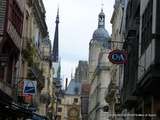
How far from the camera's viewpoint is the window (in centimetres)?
3091

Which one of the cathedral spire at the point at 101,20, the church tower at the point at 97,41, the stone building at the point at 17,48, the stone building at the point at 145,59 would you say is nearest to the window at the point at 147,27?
the stone building at the point at 145,59

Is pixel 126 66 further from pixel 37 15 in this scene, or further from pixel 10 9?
pixel 37 15

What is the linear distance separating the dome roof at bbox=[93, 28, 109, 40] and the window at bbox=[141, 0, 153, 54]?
435 ft

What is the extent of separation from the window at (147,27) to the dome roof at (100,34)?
13272 cm

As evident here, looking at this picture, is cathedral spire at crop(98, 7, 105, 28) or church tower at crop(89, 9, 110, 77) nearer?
church tower at crop(89, 9, 110, 77)

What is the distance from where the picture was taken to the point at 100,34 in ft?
559

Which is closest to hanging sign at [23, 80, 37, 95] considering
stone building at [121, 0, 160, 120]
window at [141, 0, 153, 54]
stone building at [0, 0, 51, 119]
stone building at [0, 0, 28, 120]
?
stone building at [0, 0, 51, 119]

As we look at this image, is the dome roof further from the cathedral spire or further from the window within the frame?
the window

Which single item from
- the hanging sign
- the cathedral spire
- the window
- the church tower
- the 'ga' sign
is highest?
the cathedral spire

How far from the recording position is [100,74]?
12188 centimetres

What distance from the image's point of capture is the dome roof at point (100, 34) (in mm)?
168625

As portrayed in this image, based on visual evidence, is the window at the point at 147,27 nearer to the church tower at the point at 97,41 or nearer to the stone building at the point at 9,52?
the stone building at the point at 9,52

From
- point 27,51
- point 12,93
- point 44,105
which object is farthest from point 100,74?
point 12,93

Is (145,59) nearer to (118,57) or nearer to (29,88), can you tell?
(118,57)
